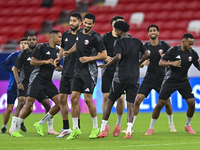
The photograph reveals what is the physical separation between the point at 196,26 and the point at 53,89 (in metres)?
12.9

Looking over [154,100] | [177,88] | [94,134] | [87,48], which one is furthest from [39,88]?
[154,100]

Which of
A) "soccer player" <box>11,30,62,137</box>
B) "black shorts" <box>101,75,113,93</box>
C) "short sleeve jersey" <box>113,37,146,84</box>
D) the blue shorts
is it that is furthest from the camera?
the blue shorts

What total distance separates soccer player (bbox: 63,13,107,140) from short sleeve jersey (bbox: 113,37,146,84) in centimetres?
39

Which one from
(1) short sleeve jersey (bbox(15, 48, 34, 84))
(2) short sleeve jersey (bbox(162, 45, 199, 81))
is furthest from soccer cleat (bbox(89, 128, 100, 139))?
(1) short sleeve jersey (bbox(15, 48, 34, 84))

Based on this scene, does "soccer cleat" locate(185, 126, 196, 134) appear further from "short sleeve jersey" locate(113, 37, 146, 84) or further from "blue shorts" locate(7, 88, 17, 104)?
"blue shorts" locate(7, 88, 17, 104)

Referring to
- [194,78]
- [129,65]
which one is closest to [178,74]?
[129,65]

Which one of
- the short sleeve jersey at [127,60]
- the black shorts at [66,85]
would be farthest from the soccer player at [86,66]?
the black shorts at [66,85]

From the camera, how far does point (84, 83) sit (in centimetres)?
756

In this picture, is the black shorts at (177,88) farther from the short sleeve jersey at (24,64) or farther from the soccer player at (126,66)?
the short sleeve jersey at (24,64)

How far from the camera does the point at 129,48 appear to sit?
751 centimetres

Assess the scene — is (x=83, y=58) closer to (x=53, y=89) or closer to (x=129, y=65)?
(x=129, y=65)

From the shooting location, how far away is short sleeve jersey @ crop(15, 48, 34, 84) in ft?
29.6

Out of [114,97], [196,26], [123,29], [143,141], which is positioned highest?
[196,26]

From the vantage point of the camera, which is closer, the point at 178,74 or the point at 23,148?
the point at 23,148
